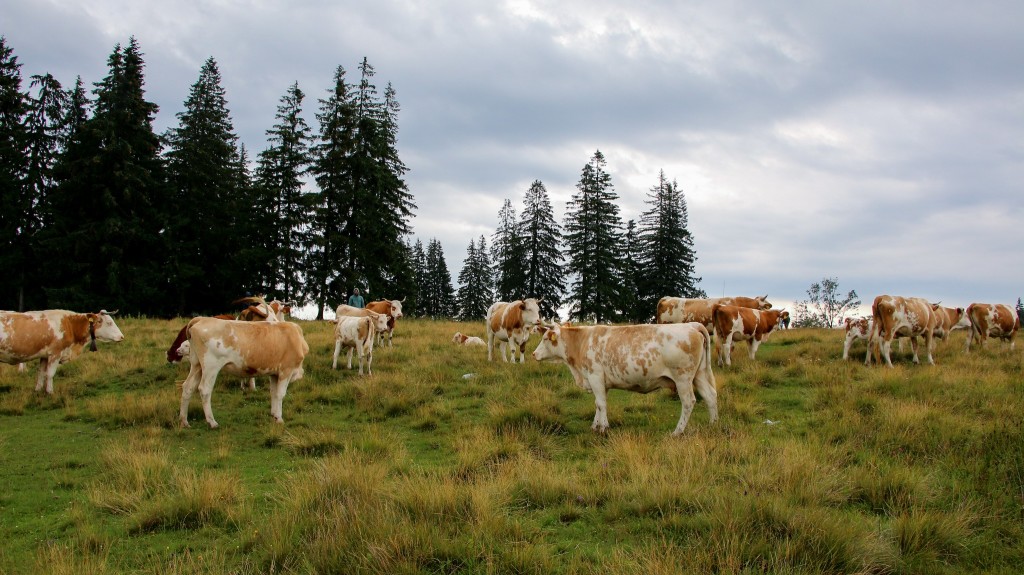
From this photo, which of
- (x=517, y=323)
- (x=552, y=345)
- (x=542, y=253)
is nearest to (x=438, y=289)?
(x=542, y=253)

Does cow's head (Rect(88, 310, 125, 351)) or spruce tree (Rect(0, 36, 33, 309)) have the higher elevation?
spruce tree (Rect(0, 36, 33, 309))

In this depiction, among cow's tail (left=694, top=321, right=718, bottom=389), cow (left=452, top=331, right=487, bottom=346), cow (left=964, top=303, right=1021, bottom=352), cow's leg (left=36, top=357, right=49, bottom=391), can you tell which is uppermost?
cow (left=964, top=303, right=1021, bottom=352)

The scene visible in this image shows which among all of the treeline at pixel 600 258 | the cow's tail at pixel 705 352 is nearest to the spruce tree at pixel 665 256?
the treeline at pixel 600 258

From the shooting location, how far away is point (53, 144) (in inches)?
1293

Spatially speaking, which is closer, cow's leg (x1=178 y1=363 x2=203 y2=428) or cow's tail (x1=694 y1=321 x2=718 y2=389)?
cow's tail (x1=694 y1=321 x2=718 y2=389)

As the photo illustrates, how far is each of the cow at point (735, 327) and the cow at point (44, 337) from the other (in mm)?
15938

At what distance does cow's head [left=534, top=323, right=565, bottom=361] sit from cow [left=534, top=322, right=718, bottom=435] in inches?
33.5

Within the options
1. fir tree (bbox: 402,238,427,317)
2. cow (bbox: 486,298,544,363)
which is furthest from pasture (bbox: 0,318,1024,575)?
fir tree (bbox: 402,238,427,317)

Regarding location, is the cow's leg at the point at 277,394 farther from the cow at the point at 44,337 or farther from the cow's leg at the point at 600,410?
the cow's leg at the point at 600,410

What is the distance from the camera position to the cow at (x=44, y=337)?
11953mm

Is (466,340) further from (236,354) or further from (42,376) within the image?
(42,376)

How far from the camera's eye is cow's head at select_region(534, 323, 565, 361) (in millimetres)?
10734

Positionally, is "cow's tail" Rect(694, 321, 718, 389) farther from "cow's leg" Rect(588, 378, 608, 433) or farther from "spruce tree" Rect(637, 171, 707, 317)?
"spruce tree" Rect(637, 171, 707, 317)

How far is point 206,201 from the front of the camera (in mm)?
33906
